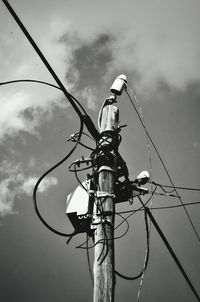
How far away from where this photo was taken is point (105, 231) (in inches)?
147

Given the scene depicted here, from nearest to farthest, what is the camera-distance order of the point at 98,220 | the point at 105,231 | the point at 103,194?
the point at 105,231, the point at 98,220, the point at 103,194

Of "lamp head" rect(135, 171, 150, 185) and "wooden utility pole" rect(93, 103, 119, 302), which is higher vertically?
"lamp head" rect(135, 171, 150, 185)

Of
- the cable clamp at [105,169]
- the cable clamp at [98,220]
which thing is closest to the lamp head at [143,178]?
the cable clamp at [105,169]

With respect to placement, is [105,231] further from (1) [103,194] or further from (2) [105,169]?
(2) [105,169]

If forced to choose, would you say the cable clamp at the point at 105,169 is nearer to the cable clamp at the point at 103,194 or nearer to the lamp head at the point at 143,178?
the cable clamp at the point at 103,194

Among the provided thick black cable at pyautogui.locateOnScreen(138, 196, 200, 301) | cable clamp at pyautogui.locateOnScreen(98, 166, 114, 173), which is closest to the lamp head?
thick black cable at pyautogui.locateOnScreen(138, 196, 200, 301)

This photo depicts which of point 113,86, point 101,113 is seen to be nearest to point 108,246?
point 101,113

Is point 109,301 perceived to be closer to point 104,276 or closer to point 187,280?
point 104,276

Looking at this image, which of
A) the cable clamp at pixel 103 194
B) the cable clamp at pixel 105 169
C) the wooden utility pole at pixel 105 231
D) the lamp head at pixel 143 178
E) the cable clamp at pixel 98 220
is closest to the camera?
the wooden utility pole at pixel 105 231

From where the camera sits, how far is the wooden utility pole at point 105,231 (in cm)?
332

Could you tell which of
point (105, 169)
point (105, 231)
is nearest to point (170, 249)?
point (105, 231)

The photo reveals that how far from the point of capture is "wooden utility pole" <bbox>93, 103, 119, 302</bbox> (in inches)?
131

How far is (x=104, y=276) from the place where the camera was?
3.39m

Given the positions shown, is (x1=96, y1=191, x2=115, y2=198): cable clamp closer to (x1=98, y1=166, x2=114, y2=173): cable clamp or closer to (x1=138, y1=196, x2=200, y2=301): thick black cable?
(x1=98, y1=166, x2=114, y2=173): cable clamp
